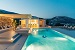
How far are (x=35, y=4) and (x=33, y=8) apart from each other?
137cm

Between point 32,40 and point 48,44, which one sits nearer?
point 48,44

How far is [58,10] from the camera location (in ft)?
91.2

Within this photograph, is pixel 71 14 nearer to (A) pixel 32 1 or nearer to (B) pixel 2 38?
(A) pixel 32 1

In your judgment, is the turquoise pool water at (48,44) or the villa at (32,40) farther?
the turquoise pool water at (48,44)

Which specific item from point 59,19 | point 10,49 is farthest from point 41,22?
point 10,49

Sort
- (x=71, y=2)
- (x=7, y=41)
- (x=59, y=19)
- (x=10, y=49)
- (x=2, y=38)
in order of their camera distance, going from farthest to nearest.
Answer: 1. (x=59, y=19)
2. (x=71, y=2)
3. (x=2, y=38)
4. (x=7, y=41)
5. (x=10, y=49)

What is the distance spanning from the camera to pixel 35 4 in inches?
982

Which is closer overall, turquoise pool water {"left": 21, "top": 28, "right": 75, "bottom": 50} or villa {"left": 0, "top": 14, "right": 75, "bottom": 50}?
villa {"left": 0, "top": 14, "right": 75, "bottom": 50}

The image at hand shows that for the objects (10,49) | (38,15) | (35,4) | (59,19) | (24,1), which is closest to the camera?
(10,49)

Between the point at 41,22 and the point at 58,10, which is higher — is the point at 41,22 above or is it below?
below

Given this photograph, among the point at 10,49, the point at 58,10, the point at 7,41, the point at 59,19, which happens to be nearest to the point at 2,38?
the point at 7,41

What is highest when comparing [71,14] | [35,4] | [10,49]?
[35,4]

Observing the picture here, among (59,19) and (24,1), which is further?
(59,19)

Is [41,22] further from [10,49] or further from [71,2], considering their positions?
[10,49]
